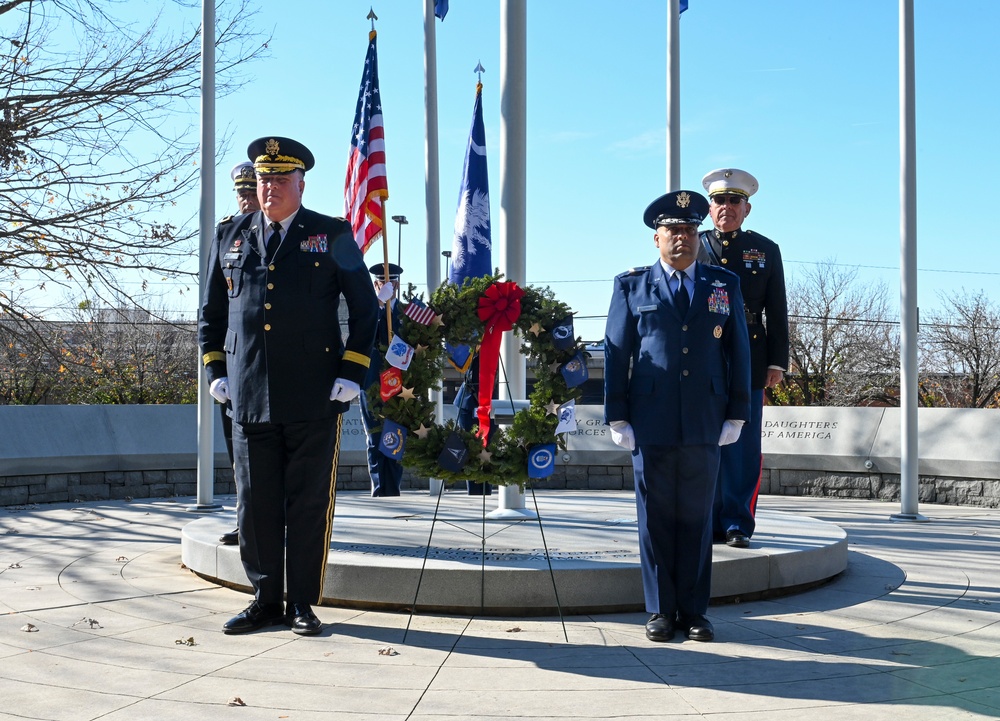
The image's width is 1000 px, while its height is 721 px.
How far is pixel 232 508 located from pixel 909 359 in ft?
22.2

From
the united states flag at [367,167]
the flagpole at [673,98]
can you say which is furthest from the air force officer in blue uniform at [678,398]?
the flagpole at [673,98]

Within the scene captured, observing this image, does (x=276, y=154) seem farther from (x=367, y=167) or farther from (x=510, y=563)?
(x=367, y=167)

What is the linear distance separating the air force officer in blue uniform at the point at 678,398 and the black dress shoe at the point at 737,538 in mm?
1230

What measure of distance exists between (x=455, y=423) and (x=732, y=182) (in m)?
2.55

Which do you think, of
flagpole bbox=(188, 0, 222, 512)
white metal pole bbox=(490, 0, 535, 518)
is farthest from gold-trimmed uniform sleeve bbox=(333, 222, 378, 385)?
flagpole bbox=(188, 0, 222, 512)

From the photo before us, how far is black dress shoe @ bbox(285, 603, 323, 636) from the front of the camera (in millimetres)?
4738

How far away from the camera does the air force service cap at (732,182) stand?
6395mm

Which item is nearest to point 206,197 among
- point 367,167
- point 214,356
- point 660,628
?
point 367,167

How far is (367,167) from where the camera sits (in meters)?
8.45

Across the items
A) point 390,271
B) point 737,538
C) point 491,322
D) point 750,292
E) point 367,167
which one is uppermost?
point 367,167

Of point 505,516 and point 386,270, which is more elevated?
point 386,270

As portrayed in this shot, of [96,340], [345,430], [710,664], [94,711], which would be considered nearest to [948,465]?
[345,430]

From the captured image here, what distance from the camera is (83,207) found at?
11.1 metres

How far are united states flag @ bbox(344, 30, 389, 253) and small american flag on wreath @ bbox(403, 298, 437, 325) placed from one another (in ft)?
9.23
